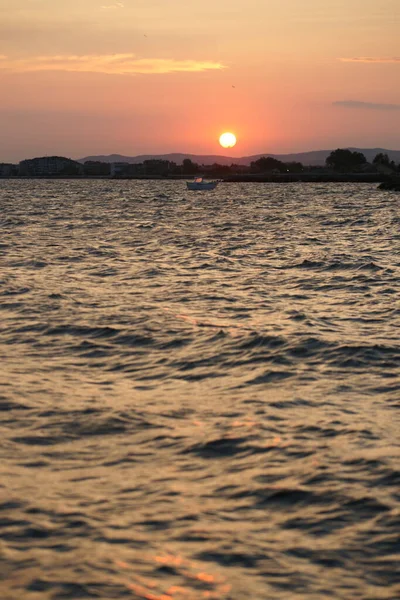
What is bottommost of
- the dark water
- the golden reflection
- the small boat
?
the golden reflection

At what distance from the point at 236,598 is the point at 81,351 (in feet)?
32.9

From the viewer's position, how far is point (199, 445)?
10914mm

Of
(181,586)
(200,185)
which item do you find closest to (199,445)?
(181,586)

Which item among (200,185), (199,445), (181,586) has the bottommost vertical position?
(181,586)

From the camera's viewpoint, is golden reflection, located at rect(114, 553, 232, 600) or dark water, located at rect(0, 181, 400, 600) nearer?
golden reflection, located at rect(114, 553, 232, 600)

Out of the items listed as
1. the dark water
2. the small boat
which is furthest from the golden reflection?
the small boat

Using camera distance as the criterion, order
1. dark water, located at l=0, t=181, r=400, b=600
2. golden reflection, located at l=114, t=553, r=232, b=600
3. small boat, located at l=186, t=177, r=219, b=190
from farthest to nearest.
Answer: small boat, located at l=186, t=177, r=219, b=190 < dark water, located at l=0, t=181, r=400, b=600 < golden reflection, located at l=114, t=553, r=232, b=600

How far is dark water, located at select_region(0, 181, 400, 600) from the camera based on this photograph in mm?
7648

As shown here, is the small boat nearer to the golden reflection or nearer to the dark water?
the dark water

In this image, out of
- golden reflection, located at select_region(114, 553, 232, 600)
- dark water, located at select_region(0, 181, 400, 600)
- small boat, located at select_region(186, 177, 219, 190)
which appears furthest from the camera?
small boat, located at select_region(186, 177, 219, 190)

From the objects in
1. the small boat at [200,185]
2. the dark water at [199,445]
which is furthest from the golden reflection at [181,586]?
the small boat at [200,185]

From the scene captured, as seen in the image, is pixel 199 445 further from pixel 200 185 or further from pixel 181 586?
pixel 200 185

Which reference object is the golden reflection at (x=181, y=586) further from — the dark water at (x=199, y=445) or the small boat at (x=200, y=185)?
the small boat at (x=200, y=185)

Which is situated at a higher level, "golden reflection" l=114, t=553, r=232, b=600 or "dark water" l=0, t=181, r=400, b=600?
"dark water" l=0, t=181, r=400, b=600
